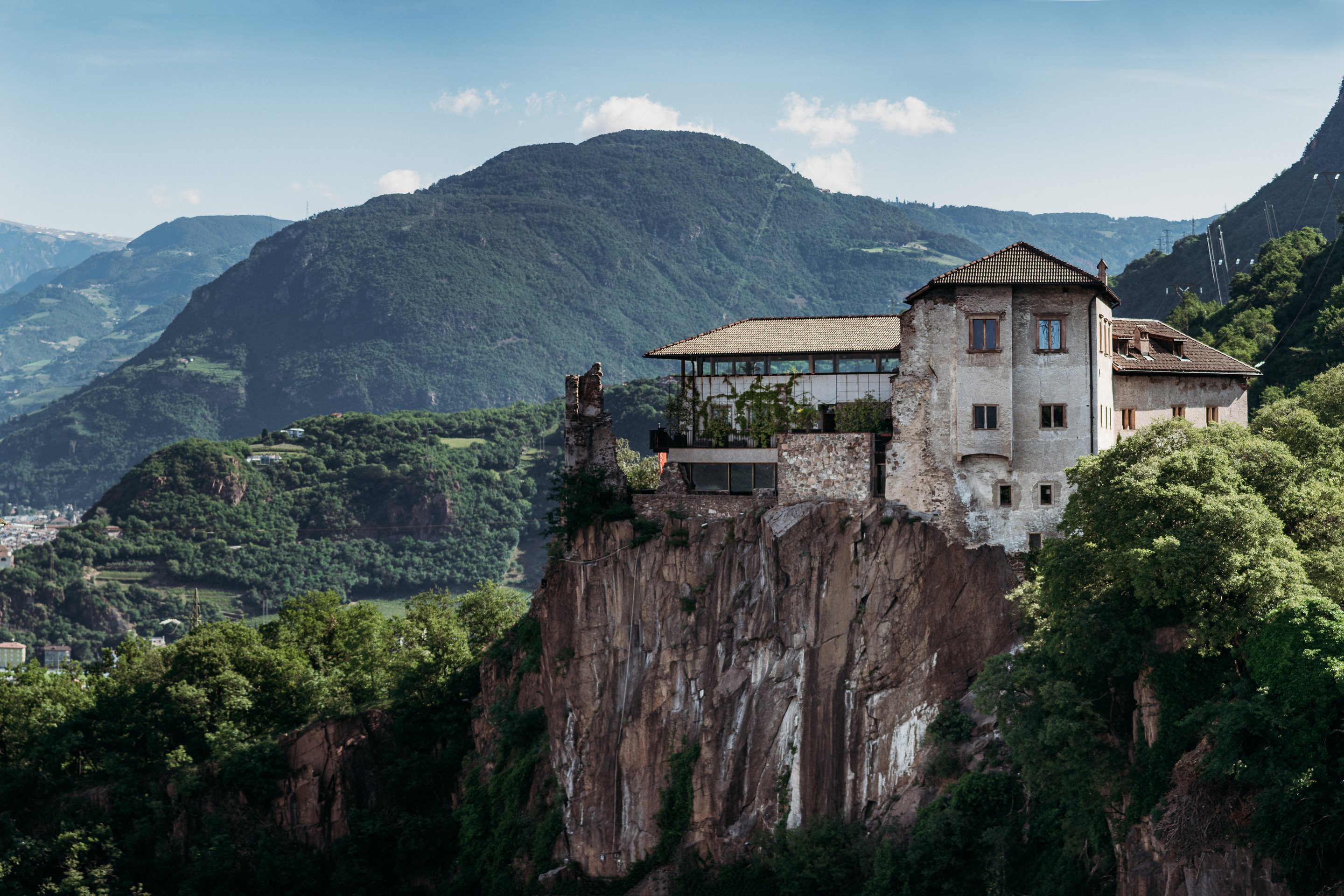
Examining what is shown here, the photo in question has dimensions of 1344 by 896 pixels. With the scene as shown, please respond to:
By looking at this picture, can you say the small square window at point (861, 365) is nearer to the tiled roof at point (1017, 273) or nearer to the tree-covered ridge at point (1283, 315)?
the tiled roof at point (1017, 273)

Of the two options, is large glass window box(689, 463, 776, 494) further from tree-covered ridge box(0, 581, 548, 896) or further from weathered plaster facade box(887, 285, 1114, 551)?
tree-covered ridge box(0, 581, 548, 896)

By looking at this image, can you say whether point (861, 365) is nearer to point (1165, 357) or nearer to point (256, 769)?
point (1165, 357)

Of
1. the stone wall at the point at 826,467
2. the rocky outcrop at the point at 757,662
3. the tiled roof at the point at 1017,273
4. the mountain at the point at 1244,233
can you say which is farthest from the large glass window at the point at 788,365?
the mountain at the point at 1244,233

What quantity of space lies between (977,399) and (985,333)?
241 cm

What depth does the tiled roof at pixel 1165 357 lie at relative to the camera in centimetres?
6272

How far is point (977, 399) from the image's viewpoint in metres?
Answer: 58.6

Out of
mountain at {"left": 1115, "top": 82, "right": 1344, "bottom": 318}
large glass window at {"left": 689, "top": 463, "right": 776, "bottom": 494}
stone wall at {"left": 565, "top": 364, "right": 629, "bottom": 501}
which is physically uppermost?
mountain at {"left": 1115, "top": 82, "right": 1344, "bottom": 318}

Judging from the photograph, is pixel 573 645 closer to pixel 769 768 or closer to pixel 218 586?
pixel 769 768

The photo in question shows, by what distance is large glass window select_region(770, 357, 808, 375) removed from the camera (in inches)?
2571

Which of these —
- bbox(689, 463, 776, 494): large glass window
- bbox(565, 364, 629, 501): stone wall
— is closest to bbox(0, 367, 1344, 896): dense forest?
bbox(565, 364, 629, 501): stone wall

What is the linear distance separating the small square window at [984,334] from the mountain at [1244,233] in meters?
102

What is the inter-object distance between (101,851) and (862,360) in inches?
1832

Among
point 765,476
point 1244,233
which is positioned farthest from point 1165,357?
point 1244,233

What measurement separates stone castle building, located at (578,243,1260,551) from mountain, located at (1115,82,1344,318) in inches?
3777
